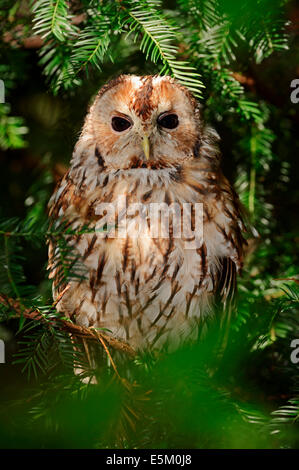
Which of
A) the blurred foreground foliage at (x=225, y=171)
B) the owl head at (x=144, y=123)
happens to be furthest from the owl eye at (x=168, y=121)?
the blurred foreground foliage at (x=225, y=171)

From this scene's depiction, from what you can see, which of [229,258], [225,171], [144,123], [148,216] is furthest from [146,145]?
[225,171]

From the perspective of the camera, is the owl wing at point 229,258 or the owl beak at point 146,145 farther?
the owl wing at point 229,258

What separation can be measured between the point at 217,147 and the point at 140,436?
2.62ft

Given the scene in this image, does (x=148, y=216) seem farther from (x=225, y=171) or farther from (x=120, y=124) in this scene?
(x=225, y=171)

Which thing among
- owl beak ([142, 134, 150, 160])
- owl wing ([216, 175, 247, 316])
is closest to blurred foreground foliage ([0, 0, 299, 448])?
owl wing ([216, 175, 247, 316])

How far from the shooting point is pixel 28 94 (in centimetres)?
182

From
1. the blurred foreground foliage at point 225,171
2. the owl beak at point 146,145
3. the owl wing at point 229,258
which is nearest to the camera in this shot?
the blurred foreground foliage at point 225,171

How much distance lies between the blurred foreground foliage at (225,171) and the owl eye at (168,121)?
13 cm

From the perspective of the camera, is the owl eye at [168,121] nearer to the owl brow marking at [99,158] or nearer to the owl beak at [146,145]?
the owl beak at [146,145]

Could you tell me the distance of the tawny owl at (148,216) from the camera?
1.27 m

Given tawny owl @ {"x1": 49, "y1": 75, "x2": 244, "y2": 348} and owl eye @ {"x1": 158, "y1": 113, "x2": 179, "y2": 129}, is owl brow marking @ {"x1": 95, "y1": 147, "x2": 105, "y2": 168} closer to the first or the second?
tawny owl @ {"x1": 49, "y1": 75, "x2": 244, "y2": 348}

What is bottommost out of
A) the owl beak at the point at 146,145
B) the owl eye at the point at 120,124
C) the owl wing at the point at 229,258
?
the owl wing at the point at 229,258
